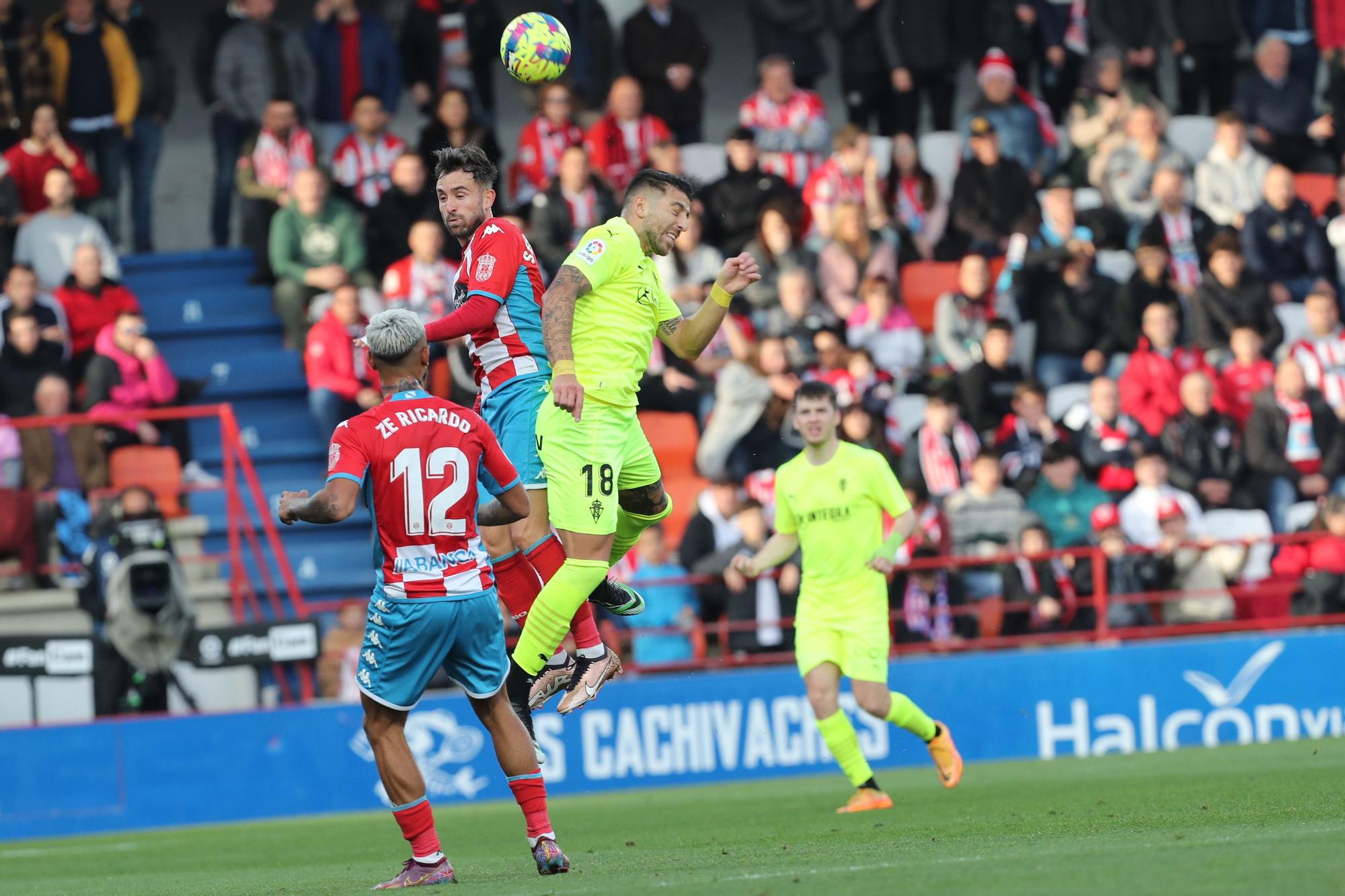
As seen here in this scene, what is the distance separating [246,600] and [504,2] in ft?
27.6

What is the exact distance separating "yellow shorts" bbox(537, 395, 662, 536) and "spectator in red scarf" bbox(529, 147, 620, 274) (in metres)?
9.14

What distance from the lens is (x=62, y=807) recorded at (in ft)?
50.1

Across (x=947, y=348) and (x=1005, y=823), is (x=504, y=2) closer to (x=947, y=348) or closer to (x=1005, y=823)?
(x=947, y=348)

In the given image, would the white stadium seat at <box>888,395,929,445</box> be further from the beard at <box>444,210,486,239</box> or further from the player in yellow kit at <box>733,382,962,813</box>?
the beard at <box>444,210,486,239</box>

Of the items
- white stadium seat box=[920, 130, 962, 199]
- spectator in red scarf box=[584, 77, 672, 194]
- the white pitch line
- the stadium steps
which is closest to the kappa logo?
the stadium steps

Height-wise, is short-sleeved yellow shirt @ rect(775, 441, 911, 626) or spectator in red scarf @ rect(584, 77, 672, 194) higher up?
spectator in red scarf @ rect(584, 77, 672, 194)

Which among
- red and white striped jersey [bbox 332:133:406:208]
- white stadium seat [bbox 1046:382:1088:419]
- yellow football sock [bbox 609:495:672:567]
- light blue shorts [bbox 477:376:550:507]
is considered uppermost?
red and white striped jersey [bbox 332:133:406:208]

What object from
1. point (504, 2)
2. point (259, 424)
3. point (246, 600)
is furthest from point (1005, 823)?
point (504, 2)

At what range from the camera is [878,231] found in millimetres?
19562

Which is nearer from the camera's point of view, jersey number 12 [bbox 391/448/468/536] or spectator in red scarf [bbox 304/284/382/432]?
jersey number 12 [bbox 391/448/468/536]

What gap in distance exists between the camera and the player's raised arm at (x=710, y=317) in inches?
352

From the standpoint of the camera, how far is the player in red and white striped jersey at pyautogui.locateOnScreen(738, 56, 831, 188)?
20188 mm

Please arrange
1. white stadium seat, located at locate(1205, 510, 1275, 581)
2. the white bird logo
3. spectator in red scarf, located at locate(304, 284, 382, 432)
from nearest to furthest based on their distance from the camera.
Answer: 1. the white bird logo
2. white stadium seat, located at locate(1205, 510, 1275, 581)
3. spectator in red scarf, located at locate(304, 284, 382, 432)

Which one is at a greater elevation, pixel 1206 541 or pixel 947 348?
pixel 947 348
